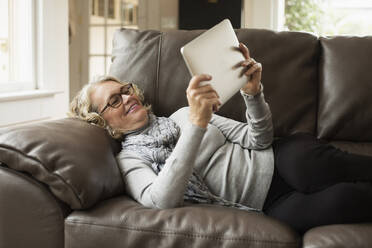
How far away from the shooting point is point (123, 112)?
5.94 feet

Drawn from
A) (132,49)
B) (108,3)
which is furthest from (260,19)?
(132,49)

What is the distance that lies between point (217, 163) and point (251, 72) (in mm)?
304

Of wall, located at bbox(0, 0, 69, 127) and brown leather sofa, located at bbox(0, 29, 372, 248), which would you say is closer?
brown leather sofa, located at bbox(0, 29, 372, 248)

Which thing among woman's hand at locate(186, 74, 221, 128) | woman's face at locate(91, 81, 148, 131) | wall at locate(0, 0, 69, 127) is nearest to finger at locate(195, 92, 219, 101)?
woman's hand at locate(186, 74, 221, 128)

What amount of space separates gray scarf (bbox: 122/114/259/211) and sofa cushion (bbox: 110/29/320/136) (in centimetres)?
17

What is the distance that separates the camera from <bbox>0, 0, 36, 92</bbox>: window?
3035 millimetres

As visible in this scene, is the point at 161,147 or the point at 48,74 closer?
the point at 161,147

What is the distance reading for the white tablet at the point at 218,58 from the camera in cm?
147

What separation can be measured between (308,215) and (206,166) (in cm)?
40

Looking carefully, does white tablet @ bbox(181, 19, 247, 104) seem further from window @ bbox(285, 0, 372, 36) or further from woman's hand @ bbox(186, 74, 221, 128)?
window @ bbox(285, 0, 372, 36)

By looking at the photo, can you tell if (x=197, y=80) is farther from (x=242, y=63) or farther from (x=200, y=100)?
(x=242, y=63)

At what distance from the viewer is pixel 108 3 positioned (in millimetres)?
4816

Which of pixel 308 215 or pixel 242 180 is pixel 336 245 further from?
pixel 242 180

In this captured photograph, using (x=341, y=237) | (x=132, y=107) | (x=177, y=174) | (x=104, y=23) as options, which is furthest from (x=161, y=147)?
(x=104, y=23)
